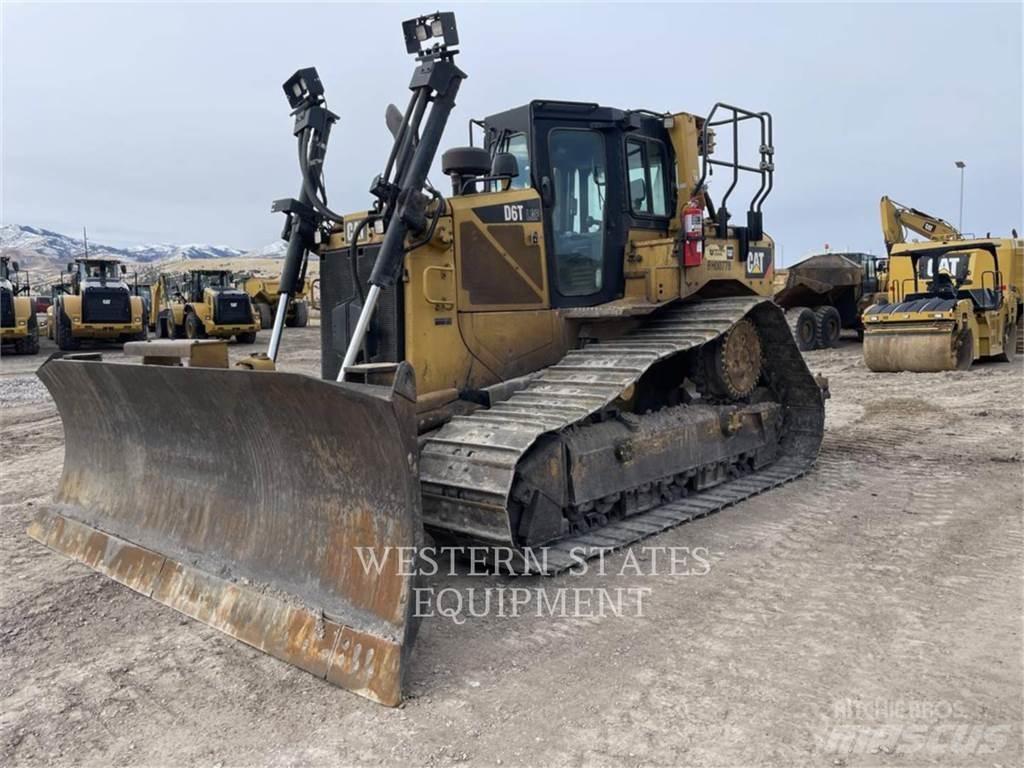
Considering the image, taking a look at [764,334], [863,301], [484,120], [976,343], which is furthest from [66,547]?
[863,301]

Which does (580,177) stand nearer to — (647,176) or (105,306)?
(647,176)

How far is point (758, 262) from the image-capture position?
743 centimetres


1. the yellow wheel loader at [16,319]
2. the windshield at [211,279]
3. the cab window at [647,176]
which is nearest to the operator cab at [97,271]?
A: the yellow wheel loader at [16,319]

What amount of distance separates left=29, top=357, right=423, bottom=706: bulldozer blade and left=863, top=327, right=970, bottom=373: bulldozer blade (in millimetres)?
12519

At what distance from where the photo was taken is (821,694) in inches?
125

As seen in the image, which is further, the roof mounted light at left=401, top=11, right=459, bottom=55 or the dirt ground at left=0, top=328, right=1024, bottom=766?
the roof mounted light at left=401, top=11, right=459, bottom=55

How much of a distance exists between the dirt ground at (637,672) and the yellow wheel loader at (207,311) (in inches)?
711

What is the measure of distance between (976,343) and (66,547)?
14.8 meters

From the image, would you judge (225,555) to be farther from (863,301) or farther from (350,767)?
(863,301)

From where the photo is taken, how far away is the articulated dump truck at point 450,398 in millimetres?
3742

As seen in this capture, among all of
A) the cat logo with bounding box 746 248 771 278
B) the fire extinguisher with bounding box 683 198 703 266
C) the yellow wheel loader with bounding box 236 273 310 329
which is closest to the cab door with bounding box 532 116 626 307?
the fire extinguisher with bounding box 683 198 703 266

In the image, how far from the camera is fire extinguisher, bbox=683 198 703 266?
6422 mm

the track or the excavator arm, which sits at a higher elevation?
the excavator arm

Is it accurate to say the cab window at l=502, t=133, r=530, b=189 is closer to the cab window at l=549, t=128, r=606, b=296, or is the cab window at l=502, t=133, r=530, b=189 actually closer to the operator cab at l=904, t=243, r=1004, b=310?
the cab window at l=549, t=128, r=606, b=296
